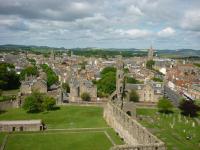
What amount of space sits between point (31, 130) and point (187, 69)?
127m

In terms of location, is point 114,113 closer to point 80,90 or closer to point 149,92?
point 149,92

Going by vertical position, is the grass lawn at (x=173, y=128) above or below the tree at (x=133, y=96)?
below

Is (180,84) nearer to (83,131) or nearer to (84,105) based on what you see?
(84,105)

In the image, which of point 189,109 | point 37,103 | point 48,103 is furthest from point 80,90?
point 189,109

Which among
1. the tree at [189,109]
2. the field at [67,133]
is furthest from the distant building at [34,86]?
the tree at [189,109]

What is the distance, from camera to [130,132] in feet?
153

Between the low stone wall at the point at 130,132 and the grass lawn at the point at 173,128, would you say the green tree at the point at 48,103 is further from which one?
the grass lawn at the point at 173,128

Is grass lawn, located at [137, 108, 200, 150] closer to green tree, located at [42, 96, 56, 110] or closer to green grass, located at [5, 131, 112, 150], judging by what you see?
green grass, located at [5, 131, 112, 150]

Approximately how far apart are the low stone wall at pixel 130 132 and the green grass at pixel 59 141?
3137mm

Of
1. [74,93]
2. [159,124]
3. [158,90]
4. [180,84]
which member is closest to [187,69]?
[180,84]

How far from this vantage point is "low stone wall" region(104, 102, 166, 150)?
35750 millimetres

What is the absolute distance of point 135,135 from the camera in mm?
44625

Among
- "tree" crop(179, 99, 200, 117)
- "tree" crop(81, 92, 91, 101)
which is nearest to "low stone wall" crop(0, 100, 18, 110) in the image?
"tree" crop(81, 92, 91, 101)

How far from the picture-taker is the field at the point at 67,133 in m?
45.5
